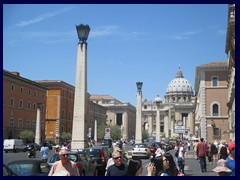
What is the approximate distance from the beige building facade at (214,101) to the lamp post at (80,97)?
43.7 meters

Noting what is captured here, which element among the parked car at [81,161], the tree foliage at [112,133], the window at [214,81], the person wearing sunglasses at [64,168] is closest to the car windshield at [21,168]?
the parked car at [81,161]

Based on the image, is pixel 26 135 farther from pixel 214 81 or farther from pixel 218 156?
pixel 218 156

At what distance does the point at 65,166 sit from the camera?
6.30m

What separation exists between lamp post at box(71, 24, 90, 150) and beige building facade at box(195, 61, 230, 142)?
4368 cm

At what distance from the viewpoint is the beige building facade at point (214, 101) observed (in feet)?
201

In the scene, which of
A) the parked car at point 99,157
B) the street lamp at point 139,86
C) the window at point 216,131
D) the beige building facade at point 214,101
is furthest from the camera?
the beige building facade at point 214,101

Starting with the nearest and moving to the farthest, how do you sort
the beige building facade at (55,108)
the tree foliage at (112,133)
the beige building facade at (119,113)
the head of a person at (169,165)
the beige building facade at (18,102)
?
the head of a person at (169,165)
the beige building facade at (18,102)
the beige building facade at (55,108)
the tree foliage at (112,133)
the beige building facade at (119,113)

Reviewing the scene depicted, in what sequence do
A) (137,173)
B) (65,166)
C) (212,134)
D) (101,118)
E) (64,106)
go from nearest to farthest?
(137,173) < (65,166) < (212,134) < (64,106) < (101,118)

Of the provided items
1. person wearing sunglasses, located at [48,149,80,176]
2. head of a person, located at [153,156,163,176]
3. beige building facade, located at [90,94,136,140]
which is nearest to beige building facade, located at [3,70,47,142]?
person wearing sunglasses, located at [48,149,80,176]

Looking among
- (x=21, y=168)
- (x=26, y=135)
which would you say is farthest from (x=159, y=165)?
(x=26, y=135)

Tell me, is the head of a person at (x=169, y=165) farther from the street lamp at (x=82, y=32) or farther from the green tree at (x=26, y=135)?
the green tree at (x=26, y=135)
